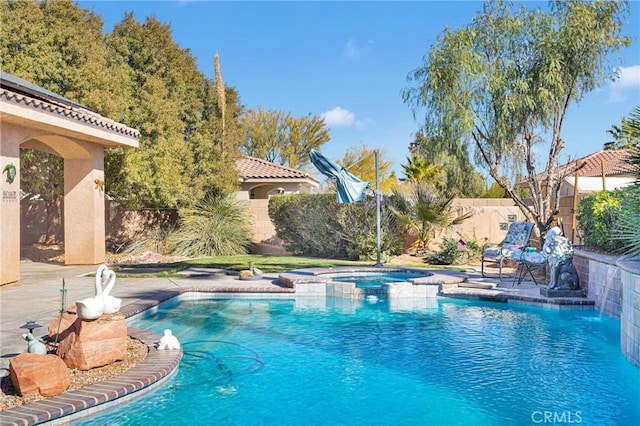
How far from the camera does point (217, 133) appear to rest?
77.4ft

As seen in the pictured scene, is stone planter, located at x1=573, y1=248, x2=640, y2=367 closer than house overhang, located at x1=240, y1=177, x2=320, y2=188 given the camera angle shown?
Yes

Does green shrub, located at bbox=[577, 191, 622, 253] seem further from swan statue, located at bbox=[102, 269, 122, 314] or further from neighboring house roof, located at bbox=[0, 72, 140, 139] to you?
neighboring house roof, located at bbox=[0, 72, 140, 139]

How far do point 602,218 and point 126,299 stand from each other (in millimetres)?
9822

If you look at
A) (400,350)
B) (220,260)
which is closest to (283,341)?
(400,350)

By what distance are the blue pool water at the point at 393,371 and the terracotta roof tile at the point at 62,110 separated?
5949 mm

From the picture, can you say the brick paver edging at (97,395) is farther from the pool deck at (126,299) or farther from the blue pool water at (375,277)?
the blue pool water at (375,277)

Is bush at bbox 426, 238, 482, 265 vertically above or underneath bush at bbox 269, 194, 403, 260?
underneath

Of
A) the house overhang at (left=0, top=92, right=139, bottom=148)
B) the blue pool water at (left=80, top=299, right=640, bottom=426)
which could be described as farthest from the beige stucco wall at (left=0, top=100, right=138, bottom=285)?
the blue pool water at (left=80, top=299, right=640, bottom=426)

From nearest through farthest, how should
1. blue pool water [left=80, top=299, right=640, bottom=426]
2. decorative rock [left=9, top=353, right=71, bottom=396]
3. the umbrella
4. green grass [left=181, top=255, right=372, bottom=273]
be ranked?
decorative rock [left=9, top=353, right=71, bottom=396] → blue pool water [left=80, top=299, right=640, bottom=426] → the umbrella → green grass [left=181, top=255, right=372, bottom=273]

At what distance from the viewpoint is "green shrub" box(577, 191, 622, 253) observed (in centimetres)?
1095

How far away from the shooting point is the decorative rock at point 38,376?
203 inches

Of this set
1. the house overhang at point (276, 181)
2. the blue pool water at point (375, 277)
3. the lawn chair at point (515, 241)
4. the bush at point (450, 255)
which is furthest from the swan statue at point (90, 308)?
the house overhang at point (276, 181)

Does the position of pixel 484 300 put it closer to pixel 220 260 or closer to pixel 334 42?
pixel 220 260

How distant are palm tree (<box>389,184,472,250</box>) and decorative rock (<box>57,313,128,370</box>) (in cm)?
1384
